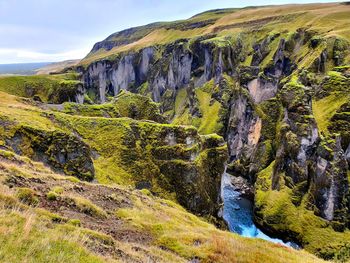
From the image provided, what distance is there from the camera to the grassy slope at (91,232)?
15055 millimetres

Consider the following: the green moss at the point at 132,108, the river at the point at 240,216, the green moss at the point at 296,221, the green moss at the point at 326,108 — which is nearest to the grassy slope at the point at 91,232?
the green moss at the point at 132,108

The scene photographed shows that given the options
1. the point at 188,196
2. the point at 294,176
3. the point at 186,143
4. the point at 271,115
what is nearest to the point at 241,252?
the point at 188,196

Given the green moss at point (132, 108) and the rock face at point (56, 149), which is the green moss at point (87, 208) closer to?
the rock face at point (56, 149)

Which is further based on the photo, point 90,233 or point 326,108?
point 326,108

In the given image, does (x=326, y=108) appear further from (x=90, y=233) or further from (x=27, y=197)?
(x=90, y=233)

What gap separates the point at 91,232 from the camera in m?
21.6

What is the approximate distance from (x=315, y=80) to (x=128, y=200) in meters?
161

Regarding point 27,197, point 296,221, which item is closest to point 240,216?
point 296,221

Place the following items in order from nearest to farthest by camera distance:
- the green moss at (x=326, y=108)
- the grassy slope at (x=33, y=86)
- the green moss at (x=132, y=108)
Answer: the green moss at (x=132, y=108)
the green moss at (x=326, y=108)
the grassy slope at (x=33, y=86)

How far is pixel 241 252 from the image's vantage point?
23.5 m

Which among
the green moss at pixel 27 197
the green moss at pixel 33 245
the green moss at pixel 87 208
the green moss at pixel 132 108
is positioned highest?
the green moss at pixel 33 245

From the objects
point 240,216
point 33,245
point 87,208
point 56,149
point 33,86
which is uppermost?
point 33,86

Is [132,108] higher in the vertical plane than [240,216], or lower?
higher

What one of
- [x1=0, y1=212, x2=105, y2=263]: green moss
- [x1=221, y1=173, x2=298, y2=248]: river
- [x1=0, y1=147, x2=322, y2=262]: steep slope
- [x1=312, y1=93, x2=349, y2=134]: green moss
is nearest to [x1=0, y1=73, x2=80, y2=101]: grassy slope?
[x1=221, y1=173, x2=298, y2=248]: river
